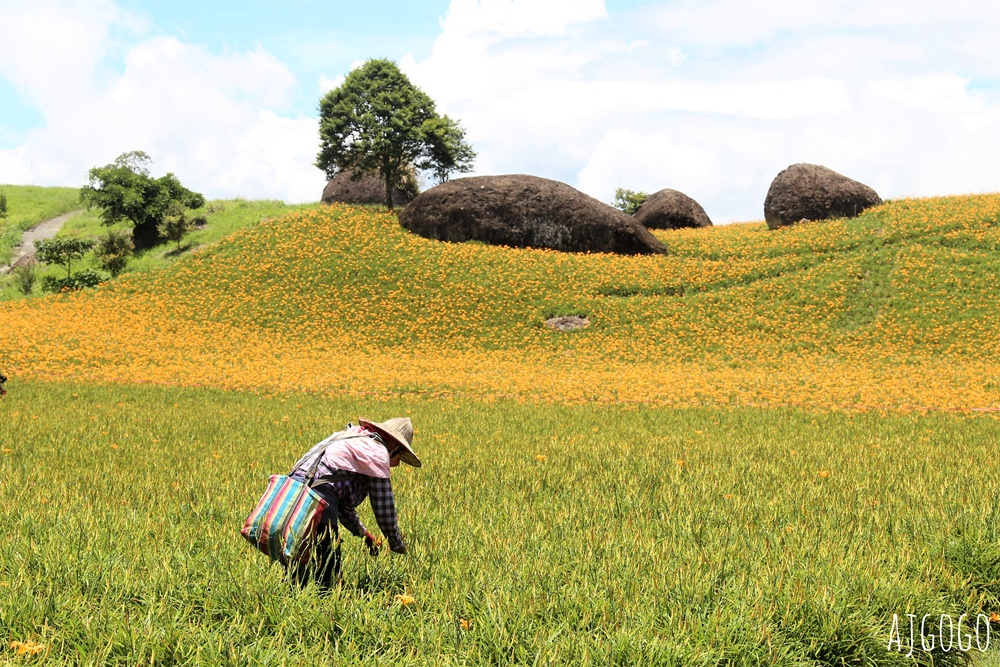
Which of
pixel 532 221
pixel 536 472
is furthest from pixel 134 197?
pixel 536 472

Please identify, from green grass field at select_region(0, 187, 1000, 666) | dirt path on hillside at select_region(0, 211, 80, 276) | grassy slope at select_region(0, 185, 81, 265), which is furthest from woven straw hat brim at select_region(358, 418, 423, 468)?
grassy slope at select_region(0, 185, 81, 265)

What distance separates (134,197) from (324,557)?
45.0 meters

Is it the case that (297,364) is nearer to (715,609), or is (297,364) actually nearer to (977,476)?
(977,476)

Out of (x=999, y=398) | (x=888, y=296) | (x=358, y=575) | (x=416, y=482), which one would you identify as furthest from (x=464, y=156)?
(x=358, y=575)

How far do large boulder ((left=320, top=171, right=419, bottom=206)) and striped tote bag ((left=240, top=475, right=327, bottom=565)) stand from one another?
47.6 meters

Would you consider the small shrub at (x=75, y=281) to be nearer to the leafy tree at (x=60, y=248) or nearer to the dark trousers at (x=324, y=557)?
the leafy tree at (x=60, y=248)

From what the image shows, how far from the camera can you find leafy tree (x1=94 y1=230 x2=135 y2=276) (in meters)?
39.5

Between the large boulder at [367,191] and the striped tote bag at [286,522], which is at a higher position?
the large boulder at [367,191]

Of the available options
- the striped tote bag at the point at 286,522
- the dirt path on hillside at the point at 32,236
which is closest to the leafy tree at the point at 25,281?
the dirt path on hillside at the point at 32,236

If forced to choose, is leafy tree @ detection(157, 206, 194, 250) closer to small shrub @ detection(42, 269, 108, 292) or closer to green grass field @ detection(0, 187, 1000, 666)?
small shrub @ detection(42, 269, 108, 292)

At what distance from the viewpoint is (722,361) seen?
26.3 meters

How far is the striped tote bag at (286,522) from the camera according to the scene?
179 inches

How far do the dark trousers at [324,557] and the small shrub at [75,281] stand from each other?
3721cm

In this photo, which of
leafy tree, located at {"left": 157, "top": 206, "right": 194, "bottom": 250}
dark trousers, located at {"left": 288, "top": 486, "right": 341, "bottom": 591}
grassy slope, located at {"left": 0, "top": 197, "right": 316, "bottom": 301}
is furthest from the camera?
leafy tree, located at {"left": 157, "top": 206, "right": 194, "bottom": 250}
